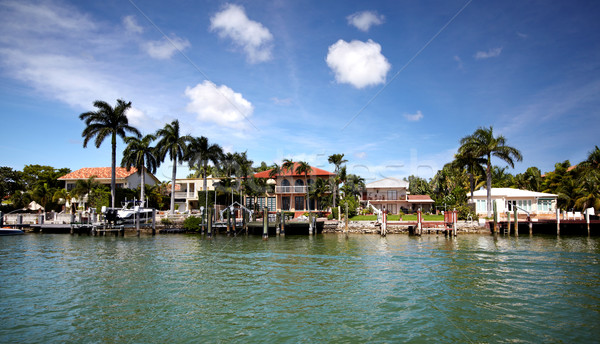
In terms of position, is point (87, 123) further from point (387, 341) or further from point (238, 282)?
point (387, 341)

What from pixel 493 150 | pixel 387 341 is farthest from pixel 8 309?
pixel 493 150

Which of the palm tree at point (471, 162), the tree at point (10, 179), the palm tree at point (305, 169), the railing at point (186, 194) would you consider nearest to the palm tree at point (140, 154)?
the railing at point (186, 194)

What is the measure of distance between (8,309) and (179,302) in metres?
5.90

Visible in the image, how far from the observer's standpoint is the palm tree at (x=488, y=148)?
46.4 meters

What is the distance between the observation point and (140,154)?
5378 cm

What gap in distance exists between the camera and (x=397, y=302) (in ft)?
44.4

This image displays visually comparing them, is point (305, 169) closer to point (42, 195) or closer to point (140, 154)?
point (140, 154)

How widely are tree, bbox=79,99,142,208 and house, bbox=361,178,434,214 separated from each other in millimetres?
38966

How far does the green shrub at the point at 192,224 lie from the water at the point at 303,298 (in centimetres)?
1889

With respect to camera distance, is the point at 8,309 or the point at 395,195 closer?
the point at 8,309

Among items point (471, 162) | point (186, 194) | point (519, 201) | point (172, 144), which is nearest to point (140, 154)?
point (172, 144)

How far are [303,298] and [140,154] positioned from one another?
46824 millimetres

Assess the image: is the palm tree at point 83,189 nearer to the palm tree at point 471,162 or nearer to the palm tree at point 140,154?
the palm tree at point 140,154

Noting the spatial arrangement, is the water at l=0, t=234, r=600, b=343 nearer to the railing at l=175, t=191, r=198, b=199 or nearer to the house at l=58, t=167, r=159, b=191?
the railing at l=175, t=191, r=198, b=199
